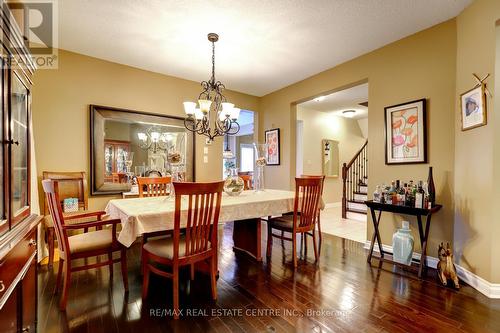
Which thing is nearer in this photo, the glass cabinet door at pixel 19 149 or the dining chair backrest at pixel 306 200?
the glass cabinet door at pixel 19 149

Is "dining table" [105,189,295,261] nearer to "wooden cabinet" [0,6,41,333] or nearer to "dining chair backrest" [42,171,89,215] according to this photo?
"wooden cabinet" [0,6,41,333]

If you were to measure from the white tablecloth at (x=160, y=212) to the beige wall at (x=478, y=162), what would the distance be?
1.68m

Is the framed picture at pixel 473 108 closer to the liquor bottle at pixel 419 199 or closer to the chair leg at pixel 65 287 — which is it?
the liquor bottle at pixel 419 199

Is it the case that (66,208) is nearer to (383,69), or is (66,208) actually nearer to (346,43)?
(346,43)

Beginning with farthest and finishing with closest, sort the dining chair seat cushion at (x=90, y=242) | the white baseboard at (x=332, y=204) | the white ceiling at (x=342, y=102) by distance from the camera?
the white baseboard at (x=332, y=204)
the white ceiling at (x=342, y=102)
the dining chair seat cushion at (x=90, y=242)

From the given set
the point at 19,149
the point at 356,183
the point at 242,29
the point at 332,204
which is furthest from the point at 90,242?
the point at 332,204

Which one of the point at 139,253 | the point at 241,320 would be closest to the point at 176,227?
the point at 241,320

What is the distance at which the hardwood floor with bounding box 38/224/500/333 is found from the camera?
1649 mm

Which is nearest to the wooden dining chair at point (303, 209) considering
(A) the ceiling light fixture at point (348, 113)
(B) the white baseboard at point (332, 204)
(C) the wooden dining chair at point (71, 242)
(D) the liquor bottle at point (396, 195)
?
(D) the liquor bottle at point (396, 195)

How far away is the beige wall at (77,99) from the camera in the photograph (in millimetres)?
3039

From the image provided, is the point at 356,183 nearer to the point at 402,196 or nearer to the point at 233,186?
the point at 402,196

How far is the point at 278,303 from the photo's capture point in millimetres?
1920

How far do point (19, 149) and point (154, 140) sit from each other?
98.9 inches

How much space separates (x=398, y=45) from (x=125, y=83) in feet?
12.3
